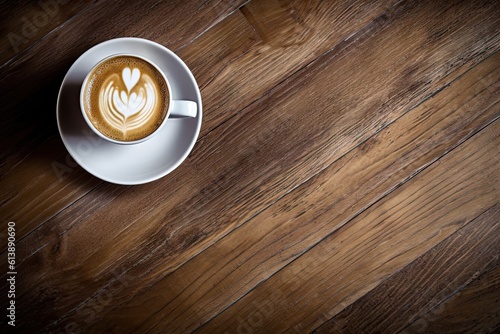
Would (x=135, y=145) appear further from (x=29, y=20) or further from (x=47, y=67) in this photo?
(x=29, y=20)

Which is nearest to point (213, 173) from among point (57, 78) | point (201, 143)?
point (201, 143)

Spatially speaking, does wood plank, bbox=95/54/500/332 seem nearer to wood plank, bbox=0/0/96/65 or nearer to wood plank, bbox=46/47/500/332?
wood plank, bbox=46/47/500/332

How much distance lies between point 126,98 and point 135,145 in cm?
12

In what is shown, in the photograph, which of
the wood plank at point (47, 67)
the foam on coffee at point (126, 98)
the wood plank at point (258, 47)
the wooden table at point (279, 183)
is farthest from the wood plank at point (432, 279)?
the wood plank at point (47, 67)

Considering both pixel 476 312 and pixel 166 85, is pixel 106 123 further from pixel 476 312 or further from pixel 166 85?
pixel 476 312

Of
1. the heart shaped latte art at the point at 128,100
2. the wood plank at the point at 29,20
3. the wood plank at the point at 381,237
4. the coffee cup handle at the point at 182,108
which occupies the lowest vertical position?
the wood plank at the point at 381,237

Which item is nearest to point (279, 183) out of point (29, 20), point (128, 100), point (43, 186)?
point (128, 100)

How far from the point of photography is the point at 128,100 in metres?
0.92

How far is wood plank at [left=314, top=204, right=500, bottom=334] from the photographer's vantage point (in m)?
1.13

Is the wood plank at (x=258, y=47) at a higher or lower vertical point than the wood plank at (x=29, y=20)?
lower

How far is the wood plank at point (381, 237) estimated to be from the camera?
1.11m

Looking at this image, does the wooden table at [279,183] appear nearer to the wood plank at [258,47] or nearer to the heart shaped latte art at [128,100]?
the wood plank at [258,47]

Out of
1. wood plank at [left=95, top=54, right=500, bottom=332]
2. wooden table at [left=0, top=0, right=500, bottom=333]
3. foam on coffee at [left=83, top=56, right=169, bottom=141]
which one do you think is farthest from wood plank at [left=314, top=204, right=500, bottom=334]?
foam on coffee at [left=83, top=56, right=169, bottom=141]

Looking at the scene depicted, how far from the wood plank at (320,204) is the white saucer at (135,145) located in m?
0.27
